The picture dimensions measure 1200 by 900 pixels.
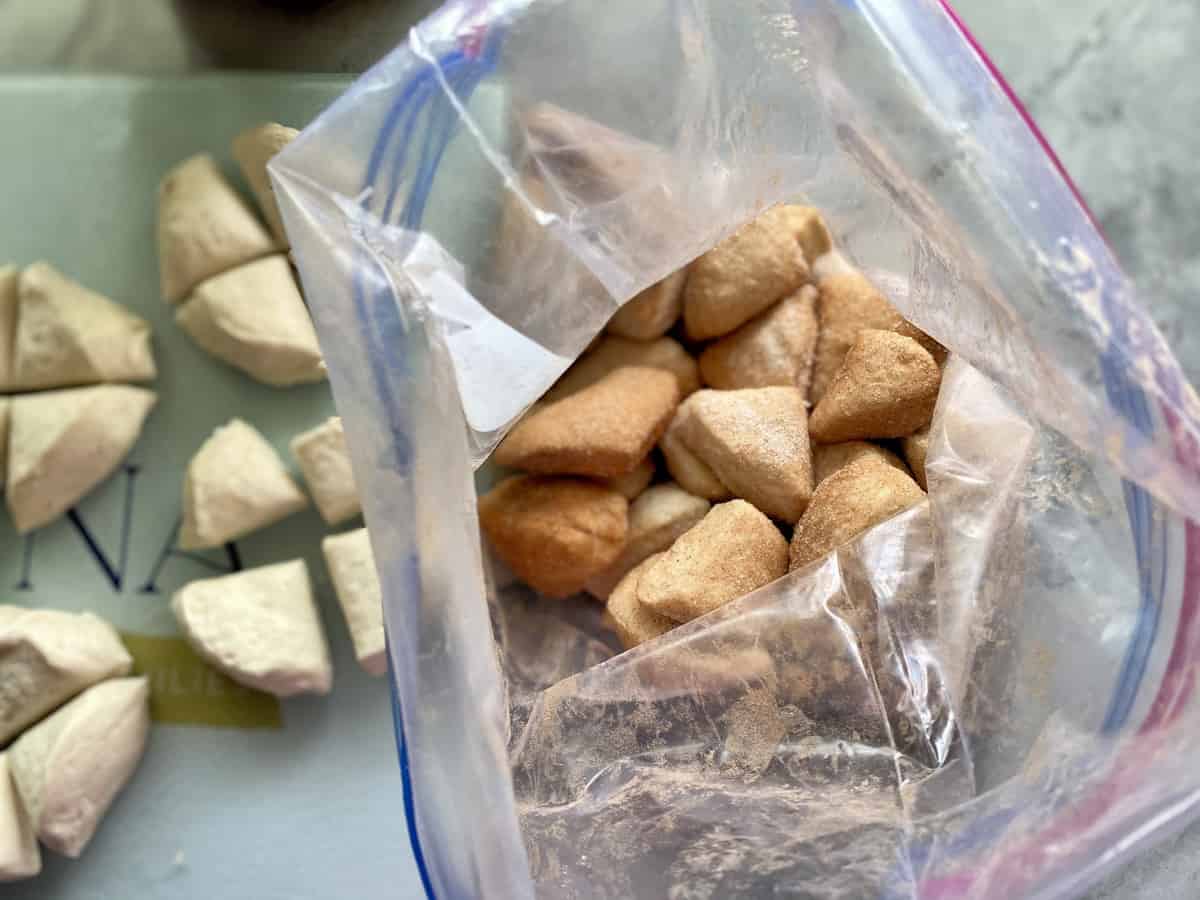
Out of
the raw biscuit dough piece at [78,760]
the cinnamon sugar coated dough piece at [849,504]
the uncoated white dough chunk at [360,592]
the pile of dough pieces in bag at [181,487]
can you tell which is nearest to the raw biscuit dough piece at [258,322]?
the pile of dough pieces in bag at [181,487]

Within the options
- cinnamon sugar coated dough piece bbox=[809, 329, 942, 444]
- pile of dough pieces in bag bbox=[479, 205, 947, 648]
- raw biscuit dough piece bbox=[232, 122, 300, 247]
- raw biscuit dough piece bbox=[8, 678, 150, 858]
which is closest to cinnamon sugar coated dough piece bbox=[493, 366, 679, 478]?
pile of dough pieces in bag bbox=[479, 205, 947, 648]

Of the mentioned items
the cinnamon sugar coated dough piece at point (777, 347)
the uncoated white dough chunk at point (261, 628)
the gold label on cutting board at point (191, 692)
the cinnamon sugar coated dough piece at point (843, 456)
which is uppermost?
the cinnamon sugar coated dough piece at point (777, 347)

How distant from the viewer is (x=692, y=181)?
62cm

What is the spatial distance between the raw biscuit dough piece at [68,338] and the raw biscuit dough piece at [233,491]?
0.28ft

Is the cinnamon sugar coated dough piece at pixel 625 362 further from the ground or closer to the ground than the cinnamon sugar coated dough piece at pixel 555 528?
further from the ground

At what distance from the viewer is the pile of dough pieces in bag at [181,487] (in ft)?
2.41

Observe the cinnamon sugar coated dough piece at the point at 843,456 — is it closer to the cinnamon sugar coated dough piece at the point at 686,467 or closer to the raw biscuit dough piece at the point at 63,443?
the cinnamon sugar coated dough piece at the point at 686,467

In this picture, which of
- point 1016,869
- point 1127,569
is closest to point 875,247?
point 1127,569

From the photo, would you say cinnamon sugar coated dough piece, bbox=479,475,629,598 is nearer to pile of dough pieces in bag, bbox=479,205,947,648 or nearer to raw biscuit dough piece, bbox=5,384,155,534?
pile of dough pieces in bag, bbox=479,205,947,648

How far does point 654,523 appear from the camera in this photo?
2.28 feet

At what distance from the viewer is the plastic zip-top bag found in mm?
504

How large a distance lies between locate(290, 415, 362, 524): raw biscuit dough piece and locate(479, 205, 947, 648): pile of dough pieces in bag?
11cm

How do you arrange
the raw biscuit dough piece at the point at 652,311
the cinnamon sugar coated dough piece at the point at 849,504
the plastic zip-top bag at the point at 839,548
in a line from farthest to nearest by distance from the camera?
the raw biscuit dough piece at the point at 652,311 < the cinnamon sugar coated dough piece at the point at 849,504 < the plastic zip-top bag at the point at 839,548

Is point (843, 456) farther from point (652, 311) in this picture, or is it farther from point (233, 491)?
point (233, 491)
